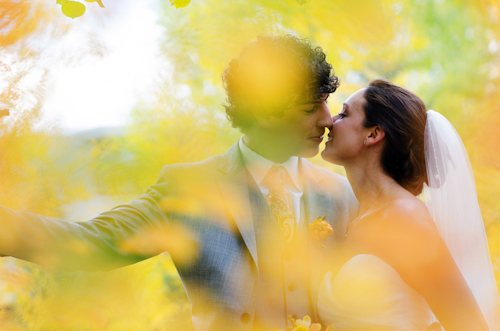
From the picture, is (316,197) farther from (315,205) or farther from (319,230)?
(319,230)

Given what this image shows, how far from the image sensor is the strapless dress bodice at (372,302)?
5.49 ft

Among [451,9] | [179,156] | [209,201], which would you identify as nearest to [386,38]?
[451,9]

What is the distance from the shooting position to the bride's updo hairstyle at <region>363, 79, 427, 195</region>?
6.23ft

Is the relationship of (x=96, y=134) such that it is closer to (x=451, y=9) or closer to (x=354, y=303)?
(x=354, y=303)

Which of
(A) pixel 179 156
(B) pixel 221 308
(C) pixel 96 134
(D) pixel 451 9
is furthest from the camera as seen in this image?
(D) pixel 451 9

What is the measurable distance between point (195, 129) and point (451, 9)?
7.83ft

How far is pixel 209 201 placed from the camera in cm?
190

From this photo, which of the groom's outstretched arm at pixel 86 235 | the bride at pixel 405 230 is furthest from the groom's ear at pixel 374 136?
the groom's outstretched arm at pixel 86 235

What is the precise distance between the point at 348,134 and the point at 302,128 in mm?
248

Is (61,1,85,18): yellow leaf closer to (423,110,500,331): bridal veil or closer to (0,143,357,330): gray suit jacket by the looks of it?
(0,143,357,330): gray suit jacket

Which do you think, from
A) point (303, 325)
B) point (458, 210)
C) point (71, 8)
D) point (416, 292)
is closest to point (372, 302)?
point (416, 292)

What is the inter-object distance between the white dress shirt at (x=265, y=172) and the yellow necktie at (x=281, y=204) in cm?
3

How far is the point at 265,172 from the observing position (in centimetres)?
202

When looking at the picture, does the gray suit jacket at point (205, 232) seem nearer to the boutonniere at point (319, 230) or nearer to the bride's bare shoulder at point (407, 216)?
the boutonniere at point (319, 230)
